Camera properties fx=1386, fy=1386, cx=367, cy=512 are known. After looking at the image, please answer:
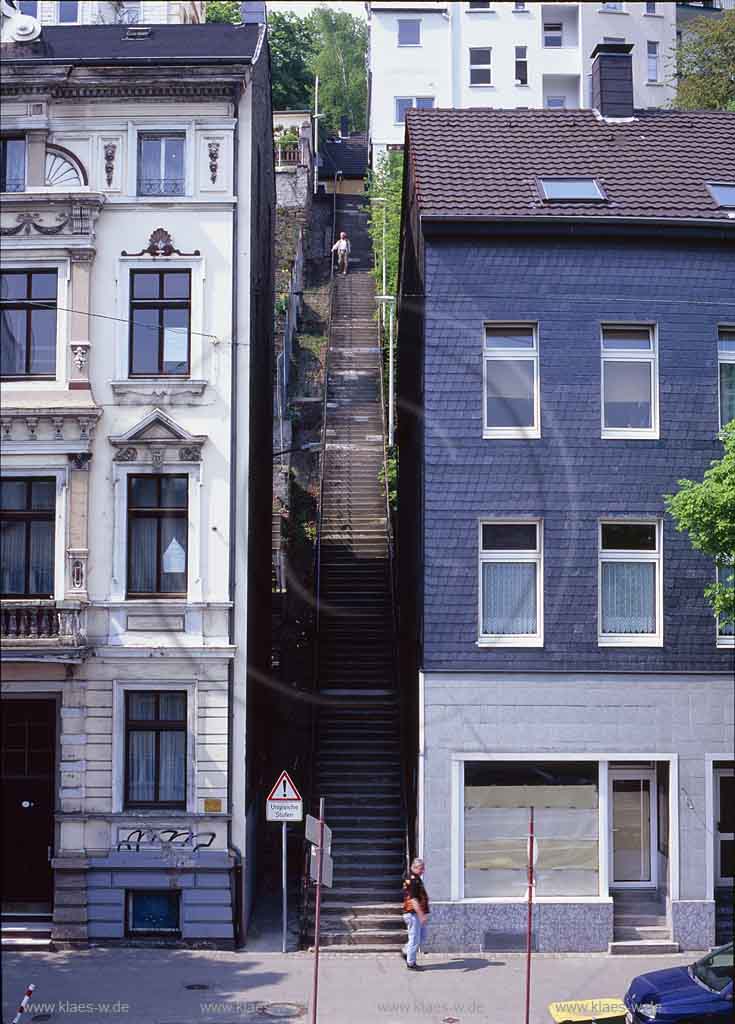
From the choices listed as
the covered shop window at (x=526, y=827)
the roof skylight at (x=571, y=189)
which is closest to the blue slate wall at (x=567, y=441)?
the roof skylight at (x=571, y=189)

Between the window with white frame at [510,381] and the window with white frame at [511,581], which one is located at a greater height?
the window with white frame at [510,381]

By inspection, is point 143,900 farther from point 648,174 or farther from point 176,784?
point 648,174

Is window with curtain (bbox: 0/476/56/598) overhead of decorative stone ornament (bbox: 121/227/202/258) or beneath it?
beneath

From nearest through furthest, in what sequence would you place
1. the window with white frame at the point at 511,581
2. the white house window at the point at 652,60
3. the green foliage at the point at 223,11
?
the window with white frame at the point at 511,581 < the green foliage at the point at 223,11 < the white house window at the point at 652,60

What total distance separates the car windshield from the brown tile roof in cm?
1118

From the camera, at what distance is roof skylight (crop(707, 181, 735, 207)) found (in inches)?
890

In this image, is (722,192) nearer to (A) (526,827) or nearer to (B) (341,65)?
(A) (526,827)

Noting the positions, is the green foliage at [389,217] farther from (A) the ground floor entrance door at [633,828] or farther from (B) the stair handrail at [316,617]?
(A) the ground floor entrance door at [633,828]

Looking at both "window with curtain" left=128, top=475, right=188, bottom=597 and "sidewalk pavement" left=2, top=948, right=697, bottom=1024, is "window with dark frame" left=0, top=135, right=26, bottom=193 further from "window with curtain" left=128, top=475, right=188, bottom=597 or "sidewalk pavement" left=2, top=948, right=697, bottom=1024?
"sidewalk pavement" left=2, top=948, right=697, bottom=1024

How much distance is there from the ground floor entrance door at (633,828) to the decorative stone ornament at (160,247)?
10803 millimetres

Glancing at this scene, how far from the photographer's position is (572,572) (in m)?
21.7

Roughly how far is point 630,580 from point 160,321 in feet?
28.2

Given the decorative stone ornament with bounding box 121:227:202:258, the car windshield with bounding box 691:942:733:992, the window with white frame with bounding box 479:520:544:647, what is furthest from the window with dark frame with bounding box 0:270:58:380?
the car windshield with bounding box 691:942:733:992

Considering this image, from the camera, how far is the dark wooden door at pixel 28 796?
22062 mm
